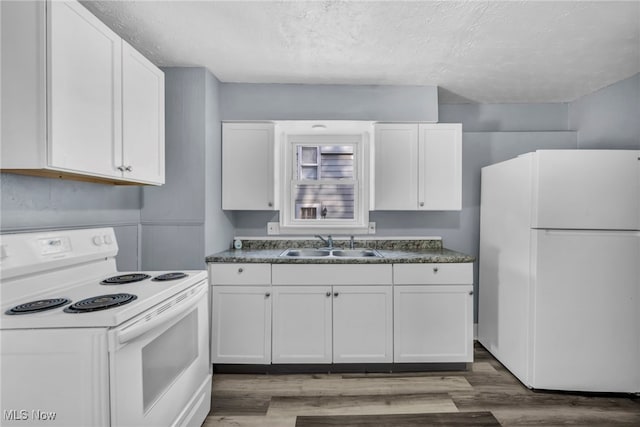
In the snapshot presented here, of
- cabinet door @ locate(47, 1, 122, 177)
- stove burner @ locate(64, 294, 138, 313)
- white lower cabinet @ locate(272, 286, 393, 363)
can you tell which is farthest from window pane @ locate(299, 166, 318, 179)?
stove burner @ locate(64, 294, 138, 313)

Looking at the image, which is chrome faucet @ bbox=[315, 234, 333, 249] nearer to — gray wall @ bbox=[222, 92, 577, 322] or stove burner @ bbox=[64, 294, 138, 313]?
gray wall @ bbox=[222, 92, 577, 322]

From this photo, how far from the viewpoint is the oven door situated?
1.12 m

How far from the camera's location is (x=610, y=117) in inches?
107

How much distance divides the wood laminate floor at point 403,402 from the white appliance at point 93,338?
1.36ft

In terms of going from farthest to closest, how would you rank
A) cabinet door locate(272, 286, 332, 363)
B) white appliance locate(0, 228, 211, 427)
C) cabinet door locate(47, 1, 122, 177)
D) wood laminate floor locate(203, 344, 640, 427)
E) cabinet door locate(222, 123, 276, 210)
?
cabinet door locate(222, 123, 276, 210)
cabinet door locate(272, 286, 332, 363)
wood laminate floor locate(203, 344, 640, 427)
cabinet door locate(47, 1, 122, 177)
white appliance locate(0, 228, 211, 427)

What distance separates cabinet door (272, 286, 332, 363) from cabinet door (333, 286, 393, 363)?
82mm

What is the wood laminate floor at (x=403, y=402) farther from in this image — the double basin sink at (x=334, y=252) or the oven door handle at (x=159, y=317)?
the double basin sink at (x=334, y=252)

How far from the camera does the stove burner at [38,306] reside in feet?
3.76

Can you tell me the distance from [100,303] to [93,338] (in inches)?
7.6

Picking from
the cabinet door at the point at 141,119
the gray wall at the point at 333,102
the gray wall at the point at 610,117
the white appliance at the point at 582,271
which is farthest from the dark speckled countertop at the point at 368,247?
the gray wall at the point at 610,117

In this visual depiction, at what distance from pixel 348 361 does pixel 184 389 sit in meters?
1.20

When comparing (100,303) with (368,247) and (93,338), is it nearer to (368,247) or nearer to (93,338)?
(93,338)

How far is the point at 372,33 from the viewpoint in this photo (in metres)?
1.92

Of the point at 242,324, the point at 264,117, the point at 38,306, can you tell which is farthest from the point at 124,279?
the point at 264,117
